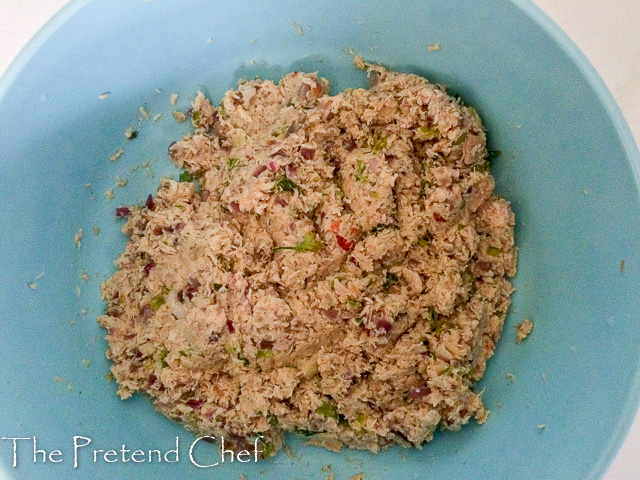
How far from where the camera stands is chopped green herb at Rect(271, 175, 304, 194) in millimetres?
1882

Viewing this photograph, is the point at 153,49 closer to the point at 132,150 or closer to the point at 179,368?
the point at 132,150

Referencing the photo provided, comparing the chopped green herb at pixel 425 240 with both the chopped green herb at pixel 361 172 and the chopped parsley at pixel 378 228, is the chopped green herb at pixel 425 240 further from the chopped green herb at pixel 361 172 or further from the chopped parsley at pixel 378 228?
the chopped green herb at pixel 361 172

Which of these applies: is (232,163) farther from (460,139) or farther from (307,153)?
(460,139)

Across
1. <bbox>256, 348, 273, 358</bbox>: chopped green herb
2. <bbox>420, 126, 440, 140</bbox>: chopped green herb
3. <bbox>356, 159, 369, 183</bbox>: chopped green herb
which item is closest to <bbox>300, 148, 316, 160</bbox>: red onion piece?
<bbox>356, 159, 369, 183</bbox>: chopped green herb

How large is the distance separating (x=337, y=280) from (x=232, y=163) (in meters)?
0.59

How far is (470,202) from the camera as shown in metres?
1.99

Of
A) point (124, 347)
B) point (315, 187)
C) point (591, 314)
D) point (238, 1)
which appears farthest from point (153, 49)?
point (591, 314)

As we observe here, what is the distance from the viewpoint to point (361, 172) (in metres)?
1.91

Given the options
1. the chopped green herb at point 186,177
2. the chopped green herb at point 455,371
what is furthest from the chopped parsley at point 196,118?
the chopped green herb at point 455,371

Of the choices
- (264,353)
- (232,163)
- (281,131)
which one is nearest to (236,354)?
(264,353)

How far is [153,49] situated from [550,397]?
1.86 m

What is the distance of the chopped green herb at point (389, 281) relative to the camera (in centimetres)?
194

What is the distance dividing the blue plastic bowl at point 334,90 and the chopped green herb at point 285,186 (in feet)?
1.89

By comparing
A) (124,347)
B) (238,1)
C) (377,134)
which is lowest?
(124,347)
